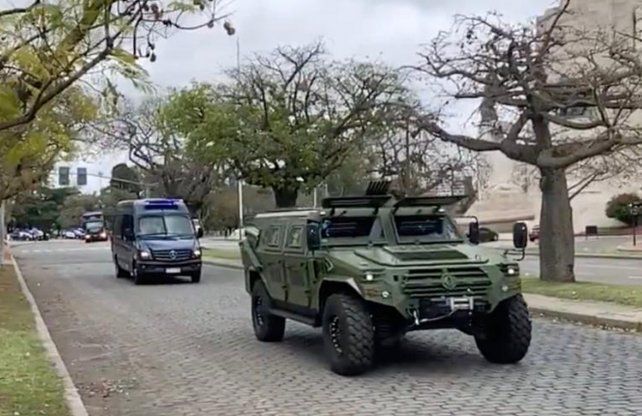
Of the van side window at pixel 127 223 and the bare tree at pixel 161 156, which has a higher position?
the bare tree at pixel 161 156

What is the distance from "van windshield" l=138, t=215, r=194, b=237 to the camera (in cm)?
2728

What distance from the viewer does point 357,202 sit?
38.9ft

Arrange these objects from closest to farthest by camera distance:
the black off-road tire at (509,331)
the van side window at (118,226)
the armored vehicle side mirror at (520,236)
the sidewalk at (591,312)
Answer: the black off-road tire at (509,331)
the armored vehicle side mirror at (520,236)
the sidewalk at (591,312)
the van side window at (118,226)

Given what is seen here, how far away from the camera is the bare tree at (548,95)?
60.8 ft

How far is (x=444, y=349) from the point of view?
39.9ft

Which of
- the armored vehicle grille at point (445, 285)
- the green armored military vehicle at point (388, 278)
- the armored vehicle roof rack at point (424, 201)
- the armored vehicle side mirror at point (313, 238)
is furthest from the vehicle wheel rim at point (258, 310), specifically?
the armored vehicle grille at point (445, 285)

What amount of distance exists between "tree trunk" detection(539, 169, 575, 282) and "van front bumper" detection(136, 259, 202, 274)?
10282 millimetres

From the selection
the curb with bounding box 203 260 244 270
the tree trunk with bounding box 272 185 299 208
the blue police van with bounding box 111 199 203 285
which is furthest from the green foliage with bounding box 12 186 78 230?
the blue police van with bounding box 111 199 203 285

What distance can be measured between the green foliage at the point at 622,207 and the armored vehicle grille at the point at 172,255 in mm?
43309

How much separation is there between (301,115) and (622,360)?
22.8m

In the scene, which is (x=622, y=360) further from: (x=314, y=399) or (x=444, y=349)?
(x=314, y=399)

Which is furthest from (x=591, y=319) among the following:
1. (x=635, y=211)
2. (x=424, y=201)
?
(x=635, y=211)

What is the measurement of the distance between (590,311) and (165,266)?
13.7 metres

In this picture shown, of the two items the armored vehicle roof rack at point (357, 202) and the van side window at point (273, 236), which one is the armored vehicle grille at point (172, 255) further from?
the armored vehicle roof rack at point (357, 202)
